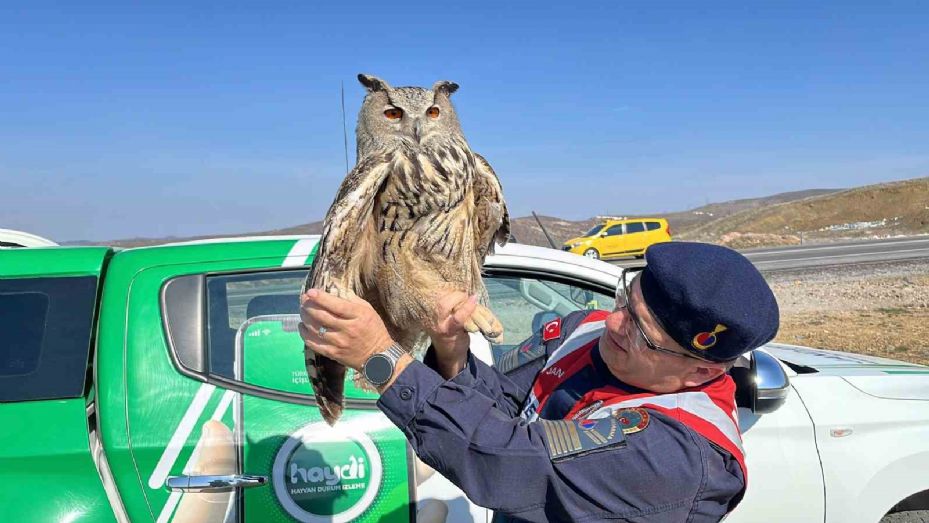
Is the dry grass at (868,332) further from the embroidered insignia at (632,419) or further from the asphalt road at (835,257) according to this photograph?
the asphalt road at (835,257)

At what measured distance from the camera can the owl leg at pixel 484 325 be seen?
1.80 meters

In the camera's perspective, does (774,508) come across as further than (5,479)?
Yes

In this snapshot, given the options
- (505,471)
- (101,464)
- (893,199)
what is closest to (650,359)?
(505,471)

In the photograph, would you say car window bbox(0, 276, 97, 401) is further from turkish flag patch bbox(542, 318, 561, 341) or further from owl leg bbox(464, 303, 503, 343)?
turkish flag patch bbox(542, 318, 561, 341)

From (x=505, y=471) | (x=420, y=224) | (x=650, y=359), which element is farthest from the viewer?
(x=420, y=224)

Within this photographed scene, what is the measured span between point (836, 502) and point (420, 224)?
2164 mm

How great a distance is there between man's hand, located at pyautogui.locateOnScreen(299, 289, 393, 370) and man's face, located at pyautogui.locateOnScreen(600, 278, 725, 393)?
64cm

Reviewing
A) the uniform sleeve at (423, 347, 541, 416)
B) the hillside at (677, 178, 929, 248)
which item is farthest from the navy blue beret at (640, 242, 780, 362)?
the hillside at (677, 178, 929, 248)

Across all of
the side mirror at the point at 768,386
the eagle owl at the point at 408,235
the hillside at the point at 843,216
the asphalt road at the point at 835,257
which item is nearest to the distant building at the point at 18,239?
the eagle owl at the point at 408,235

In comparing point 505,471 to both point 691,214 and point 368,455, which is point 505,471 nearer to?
point 368,455

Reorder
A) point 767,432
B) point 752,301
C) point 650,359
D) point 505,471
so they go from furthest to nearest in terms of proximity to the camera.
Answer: point 767,432
point 650,359
point 752,301
point 505,471

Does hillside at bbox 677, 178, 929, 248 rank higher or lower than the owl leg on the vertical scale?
lower

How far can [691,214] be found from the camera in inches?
4090

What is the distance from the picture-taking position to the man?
4.81 feet
